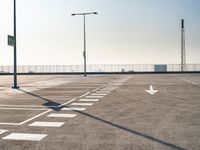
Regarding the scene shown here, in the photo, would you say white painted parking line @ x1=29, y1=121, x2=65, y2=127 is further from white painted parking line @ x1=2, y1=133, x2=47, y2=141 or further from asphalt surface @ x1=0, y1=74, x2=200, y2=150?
white painted parking line @ x1=2, y1=133, x2=47, y2=141

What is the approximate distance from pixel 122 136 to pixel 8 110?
19.8ft

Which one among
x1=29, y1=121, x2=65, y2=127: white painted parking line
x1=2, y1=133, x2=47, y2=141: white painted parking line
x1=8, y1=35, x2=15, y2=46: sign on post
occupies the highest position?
x1=8, y1=35, x2=15, y2=46: sign on post

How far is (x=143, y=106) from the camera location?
504 inches

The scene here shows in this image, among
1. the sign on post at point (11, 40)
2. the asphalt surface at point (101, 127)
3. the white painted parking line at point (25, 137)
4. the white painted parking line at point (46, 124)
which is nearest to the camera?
the asphalt surface at point (101, 127)

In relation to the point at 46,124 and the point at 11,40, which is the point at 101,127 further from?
the point at 11,40

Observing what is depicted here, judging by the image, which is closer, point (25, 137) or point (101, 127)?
point (25, 137)

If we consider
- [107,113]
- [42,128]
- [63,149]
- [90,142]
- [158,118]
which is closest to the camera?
[63,149]

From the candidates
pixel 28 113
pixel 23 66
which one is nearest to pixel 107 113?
pixel 28 113

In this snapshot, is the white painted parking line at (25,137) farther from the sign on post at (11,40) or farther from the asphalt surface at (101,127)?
the sign on post at (11,40)

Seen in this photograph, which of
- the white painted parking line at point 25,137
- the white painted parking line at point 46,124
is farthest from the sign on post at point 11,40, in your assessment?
the white painted parking line at point 25,137

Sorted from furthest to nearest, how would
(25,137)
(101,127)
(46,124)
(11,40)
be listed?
1. (11,40)
2. (46,124)
3. (101,127)
4. (25,137)

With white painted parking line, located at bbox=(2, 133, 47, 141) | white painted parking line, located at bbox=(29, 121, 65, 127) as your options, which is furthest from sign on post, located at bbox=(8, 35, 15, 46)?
white painted parking line, located at bbox=(2, 133, 47, 141)

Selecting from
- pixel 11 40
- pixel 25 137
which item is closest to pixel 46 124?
pixel 25 137

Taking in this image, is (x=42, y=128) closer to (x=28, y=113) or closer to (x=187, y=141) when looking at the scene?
(x=28, y=113)
